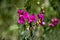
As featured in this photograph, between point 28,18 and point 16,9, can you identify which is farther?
point 16,9

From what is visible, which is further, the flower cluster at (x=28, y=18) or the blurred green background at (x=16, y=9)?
the blurred green background at (x=16, y=9)

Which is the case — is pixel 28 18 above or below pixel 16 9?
above

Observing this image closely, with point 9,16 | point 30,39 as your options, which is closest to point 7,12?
point 9,16

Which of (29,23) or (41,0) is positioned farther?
(41,0)

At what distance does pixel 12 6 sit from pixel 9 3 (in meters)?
0.11

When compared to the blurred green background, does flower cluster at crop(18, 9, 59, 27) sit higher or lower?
higher

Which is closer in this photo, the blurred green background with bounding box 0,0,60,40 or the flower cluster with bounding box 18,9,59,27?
the flower cluster with bounding box 18,9,59,27

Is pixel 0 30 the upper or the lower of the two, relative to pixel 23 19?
lower

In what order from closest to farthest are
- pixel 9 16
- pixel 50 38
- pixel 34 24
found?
1. pixel 50 38
2. pixel 34 24
3. pixel 9 16

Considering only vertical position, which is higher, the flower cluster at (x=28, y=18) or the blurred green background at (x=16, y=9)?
the flower cluster at (x=28, y=18)

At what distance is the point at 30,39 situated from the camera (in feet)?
11.3

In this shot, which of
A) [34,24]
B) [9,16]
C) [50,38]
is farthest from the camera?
[9,16]

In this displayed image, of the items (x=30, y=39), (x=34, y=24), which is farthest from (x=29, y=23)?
(x=30, y=39)

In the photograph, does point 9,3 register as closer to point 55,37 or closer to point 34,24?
point 34,24
